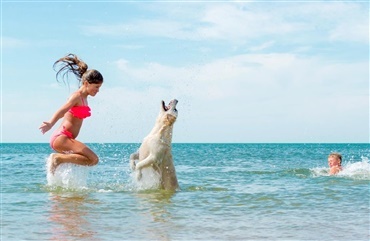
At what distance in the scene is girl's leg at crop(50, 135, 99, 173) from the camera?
10.1 metres

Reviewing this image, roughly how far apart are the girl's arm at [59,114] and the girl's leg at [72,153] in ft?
1.91

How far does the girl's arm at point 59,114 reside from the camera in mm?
9053

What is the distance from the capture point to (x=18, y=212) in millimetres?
8461

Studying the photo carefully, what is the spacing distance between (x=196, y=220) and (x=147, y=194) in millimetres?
2684

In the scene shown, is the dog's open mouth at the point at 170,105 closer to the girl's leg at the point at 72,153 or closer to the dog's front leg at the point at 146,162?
the dog's front leg at the point at 146,162

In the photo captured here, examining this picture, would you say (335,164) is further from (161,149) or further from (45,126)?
(45,126)

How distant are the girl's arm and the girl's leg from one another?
1.91 feet

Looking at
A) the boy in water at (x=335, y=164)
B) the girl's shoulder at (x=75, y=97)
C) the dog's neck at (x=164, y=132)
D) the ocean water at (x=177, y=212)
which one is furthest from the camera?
the boy in water at (x=335, y=164)

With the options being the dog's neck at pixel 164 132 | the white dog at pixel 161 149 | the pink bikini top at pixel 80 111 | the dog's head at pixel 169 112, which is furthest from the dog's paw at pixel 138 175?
the pink bikini top at pixel 80 111

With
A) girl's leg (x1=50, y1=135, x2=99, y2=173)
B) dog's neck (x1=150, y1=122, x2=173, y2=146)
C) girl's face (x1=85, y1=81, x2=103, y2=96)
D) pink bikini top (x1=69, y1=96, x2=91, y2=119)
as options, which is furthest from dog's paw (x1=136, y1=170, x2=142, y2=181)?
girl's face (x1=85, y1=81, x2=103, y2=96)

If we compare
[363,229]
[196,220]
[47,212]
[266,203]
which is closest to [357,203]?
[266,203]

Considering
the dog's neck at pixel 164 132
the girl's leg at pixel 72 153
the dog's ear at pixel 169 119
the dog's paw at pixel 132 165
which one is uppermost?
the dog's ear at pixel 169 119

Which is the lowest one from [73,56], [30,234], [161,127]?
[30,234]

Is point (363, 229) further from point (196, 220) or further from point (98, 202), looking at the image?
point (98, 202)
